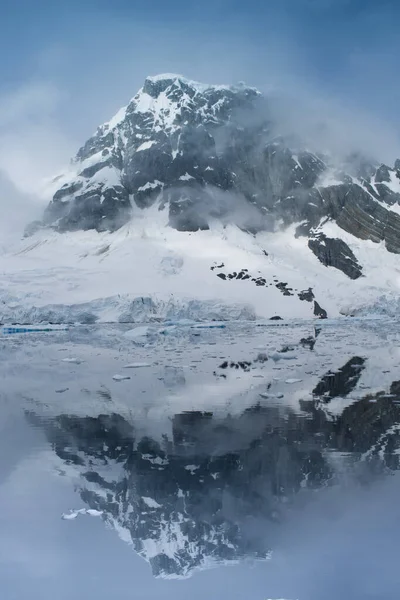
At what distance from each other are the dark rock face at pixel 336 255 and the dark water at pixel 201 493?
12600 cm

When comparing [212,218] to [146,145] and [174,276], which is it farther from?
[174,276]

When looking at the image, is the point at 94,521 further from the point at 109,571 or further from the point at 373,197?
the point at 373,197

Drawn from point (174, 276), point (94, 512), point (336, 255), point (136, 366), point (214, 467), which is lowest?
point (94, 512)

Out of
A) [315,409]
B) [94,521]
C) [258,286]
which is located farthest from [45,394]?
[258,286]

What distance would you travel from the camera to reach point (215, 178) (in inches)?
6565

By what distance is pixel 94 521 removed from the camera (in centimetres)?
827

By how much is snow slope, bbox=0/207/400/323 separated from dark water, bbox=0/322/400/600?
222ft

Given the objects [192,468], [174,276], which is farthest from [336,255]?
[192,468]

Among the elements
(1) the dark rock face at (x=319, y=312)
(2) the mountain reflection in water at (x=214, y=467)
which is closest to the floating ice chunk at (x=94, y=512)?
(2) the mountain reflection in water at (x=214, y=467)

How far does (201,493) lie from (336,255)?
460ft

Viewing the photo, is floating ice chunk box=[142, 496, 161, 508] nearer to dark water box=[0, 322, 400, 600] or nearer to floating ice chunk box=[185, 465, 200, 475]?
dark water box=[0, 322, 400, 600]

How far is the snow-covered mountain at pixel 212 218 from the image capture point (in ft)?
363

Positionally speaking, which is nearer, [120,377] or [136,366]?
[120,377]

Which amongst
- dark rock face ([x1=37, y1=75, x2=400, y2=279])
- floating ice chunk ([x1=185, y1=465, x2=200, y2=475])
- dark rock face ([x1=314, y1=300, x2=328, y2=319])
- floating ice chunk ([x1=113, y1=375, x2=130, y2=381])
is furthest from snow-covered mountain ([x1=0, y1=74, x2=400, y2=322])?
floating ice chunk ([x1=185, y1=465, x2=200, y2=475])
